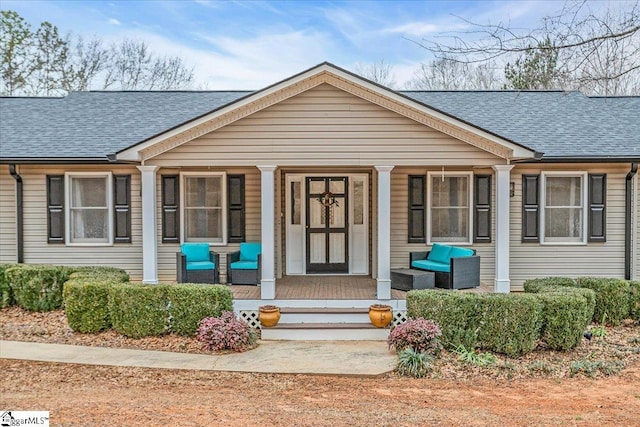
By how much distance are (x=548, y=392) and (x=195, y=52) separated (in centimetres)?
2434

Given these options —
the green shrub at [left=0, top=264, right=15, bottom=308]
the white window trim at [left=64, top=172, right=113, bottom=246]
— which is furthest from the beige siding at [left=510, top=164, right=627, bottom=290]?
the green shrub at [left=0, top=264, right=15, bottom=308]

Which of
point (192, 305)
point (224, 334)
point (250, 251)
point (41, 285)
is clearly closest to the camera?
point (224, 334)

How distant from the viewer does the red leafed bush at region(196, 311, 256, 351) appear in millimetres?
6969

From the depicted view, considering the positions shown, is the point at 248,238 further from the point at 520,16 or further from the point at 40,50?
the point at 40,50

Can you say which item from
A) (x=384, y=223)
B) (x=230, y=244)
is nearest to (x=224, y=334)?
(x=384, y=223)

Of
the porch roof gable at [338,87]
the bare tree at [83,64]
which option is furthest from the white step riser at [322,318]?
the bare tree at [83,64]

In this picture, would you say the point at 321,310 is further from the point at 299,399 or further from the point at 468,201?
the point at 468,201

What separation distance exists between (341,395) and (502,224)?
15.0ft

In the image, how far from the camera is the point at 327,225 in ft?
34.6

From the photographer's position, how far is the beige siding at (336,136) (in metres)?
8.31

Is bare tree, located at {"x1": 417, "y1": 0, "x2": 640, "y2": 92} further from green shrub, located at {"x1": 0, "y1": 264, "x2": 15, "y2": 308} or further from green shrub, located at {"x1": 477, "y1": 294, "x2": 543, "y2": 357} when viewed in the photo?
green shrub, located at {"x1": 0, "y1": 264, "x2": 15, "y2": 308}

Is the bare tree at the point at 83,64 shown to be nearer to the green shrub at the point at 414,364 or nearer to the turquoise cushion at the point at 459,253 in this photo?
the turquoise cushion at the point at 459,253

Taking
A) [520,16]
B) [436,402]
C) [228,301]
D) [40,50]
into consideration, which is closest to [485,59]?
[520,16]

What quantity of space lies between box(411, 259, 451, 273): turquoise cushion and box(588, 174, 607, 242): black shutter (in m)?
3.35
